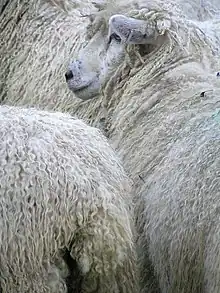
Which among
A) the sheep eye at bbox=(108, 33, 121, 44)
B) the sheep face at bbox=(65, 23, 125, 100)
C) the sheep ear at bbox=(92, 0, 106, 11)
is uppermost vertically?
the sheep ear at bbox=(92, 0, 106, 11)

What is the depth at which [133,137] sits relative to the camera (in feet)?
13.9

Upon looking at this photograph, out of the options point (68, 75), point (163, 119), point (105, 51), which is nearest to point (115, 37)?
point (105, 51)

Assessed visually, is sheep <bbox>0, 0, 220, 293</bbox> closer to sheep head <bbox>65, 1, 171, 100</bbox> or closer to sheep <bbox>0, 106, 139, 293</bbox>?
sheep head <bbox>65, 1, 171, 100</bbox>

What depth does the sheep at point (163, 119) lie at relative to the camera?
3.35 meters

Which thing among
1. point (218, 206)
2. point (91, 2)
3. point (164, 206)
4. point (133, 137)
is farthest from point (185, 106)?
point (91, 2)

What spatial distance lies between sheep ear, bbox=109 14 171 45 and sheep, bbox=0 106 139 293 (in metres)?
1.23

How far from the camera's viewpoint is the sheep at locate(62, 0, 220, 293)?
3.35 metres

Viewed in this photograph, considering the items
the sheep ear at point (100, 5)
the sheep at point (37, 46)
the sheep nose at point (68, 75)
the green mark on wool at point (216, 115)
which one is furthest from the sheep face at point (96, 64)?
the green mark on wool at point (216, 115)

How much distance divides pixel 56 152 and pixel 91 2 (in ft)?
7.82

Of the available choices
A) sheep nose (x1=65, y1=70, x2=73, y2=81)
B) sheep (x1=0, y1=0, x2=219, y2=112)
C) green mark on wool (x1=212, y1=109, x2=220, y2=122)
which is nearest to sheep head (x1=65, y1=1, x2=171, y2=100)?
sheep nose (x1=65, y1=70, x2=73, y2=81)

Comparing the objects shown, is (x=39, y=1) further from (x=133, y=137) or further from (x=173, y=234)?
(x=173, y=234)

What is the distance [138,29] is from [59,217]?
160cm

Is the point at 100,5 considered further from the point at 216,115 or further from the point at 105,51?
the point at 216,115

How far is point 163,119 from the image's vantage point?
4105mm
